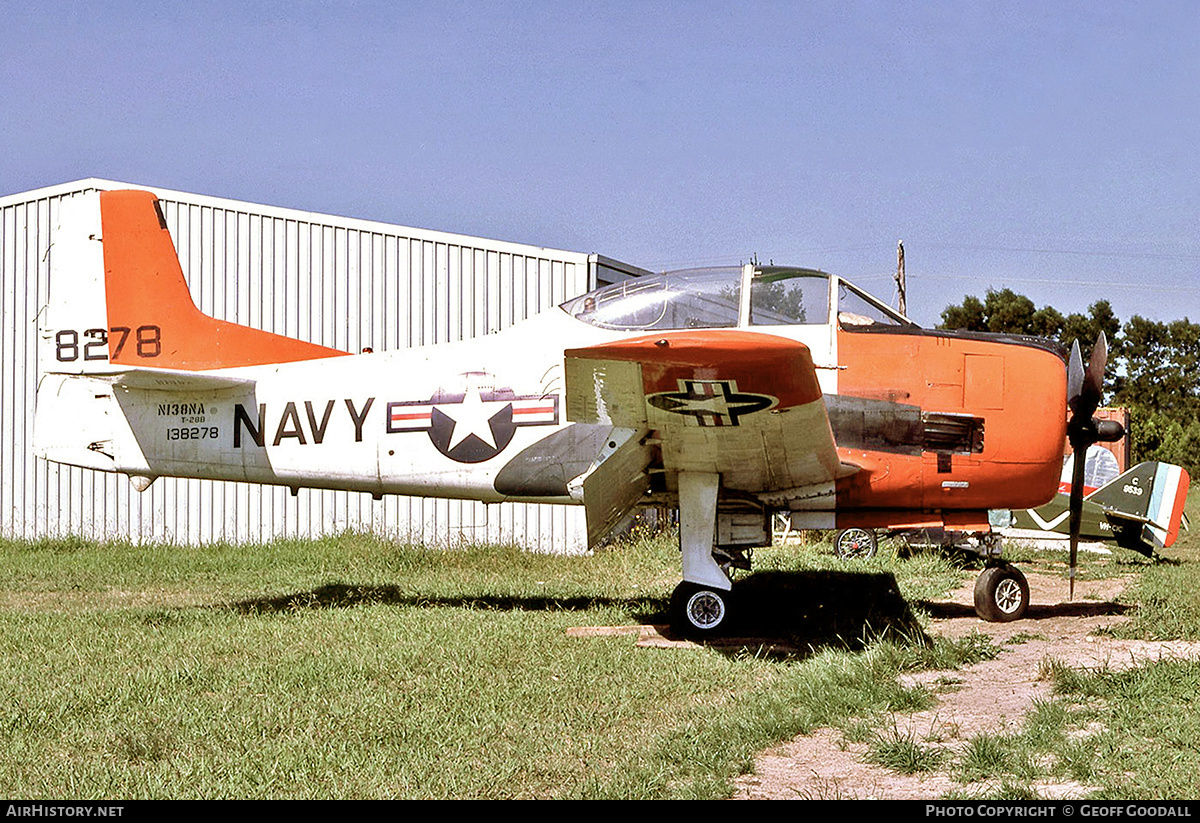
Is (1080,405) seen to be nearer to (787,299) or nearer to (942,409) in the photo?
(942,409)

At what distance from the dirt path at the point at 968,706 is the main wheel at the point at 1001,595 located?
0.12 meters

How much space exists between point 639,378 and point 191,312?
511cm

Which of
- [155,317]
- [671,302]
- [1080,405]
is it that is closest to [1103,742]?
[1080,405]

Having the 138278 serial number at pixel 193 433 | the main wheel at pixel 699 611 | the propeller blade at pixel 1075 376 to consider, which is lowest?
the main wheel at pixel 699 611

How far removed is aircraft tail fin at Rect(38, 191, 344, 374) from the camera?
941 centimetres

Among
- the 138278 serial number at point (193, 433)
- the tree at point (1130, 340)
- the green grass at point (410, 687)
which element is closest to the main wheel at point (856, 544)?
the green grass at point (410, 687)

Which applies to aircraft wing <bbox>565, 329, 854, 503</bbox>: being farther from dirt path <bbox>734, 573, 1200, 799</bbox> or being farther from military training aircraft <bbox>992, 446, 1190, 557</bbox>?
Result: military training aircraft <bbox>992, 446, 1190, 557</bbox>

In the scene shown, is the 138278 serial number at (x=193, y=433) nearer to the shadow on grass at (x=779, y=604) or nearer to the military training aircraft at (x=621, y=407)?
the military training aircraft at (x=621, y=407)

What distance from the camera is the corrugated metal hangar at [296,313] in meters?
13.5

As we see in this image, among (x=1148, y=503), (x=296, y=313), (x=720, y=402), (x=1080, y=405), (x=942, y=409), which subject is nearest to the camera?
(x=720, y=402)

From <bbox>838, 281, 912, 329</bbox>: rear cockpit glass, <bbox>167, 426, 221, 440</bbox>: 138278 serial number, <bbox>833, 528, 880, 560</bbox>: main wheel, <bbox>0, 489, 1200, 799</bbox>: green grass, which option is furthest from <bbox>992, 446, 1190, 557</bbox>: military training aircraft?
<bbox>167, 426, 221, 440</bbox>: 138278 serial number

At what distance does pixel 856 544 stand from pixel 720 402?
24.9ft

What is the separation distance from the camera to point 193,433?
29.9ft

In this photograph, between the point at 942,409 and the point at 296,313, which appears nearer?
the point at 942,409
